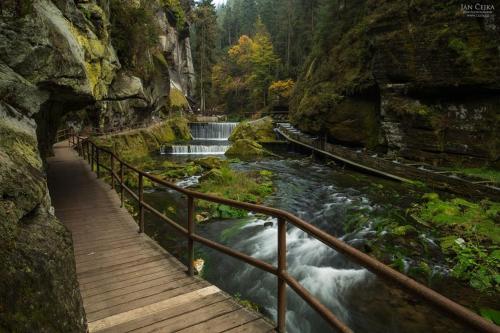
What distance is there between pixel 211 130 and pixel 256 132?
29.1ft

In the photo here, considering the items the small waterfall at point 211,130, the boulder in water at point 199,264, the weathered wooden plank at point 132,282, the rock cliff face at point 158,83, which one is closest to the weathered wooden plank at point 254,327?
the weathered wooden plank at point 132,282

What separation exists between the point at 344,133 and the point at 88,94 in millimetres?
18453

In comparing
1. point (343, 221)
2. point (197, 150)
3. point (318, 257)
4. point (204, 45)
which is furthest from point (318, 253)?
point (204, 45)

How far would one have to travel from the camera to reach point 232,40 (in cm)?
9419

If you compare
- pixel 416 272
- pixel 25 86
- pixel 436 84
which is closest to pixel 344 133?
pixel 436 84

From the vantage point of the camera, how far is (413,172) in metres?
15.6

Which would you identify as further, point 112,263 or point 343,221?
point 343,221

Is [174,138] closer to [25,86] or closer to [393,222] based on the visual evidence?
[393,222]

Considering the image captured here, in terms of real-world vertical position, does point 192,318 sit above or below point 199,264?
above

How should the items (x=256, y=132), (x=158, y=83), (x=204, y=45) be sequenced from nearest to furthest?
(x=256, y=132), (x=158, y=83), (x=204, y=45)

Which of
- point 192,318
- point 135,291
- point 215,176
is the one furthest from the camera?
point 215,176

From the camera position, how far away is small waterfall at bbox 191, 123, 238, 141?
4256 centimetres

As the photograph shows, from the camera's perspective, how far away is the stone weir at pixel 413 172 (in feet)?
41.5

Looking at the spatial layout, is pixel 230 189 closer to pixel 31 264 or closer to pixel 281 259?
pixel 281 259
